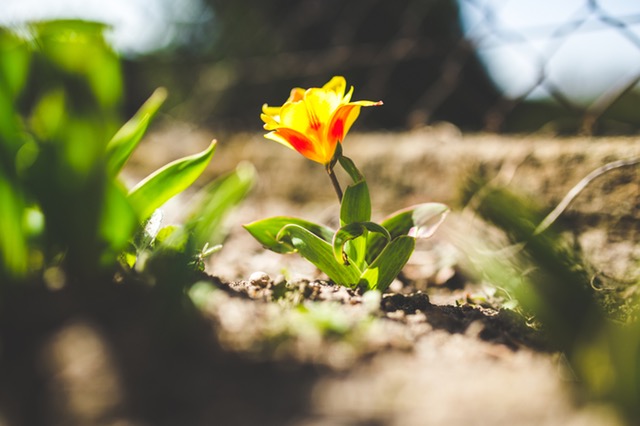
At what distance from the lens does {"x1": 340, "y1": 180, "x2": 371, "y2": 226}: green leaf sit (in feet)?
3.16

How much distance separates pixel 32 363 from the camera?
60cm

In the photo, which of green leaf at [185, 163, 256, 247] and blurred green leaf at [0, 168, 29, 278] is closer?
blurred green leaf at [0, 168, 29, 278]

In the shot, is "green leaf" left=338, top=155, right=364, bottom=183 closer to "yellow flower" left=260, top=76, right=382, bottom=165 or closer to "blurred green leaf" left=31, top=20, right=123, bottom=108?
"yellow flower" left=260, top=76, right=382, bottom=165

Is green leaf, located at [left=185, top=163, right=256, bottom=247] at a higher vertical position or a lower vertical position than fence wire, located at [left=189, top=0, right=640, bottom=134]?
lower

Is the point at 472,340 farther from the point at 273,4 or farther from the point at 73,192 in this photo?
the point at 273,4

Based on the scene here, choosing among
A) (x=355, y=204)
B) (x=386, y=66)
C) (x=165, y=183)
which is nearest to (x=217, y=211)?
(x=165, y=183)

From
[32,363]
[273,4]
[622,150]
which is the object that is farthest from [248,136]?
[32,363]

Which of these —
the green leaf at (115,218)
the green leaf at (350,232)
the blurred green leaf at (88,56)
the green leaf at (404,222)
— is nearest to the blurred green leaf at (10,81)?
the blurred green leaf at (88,56)

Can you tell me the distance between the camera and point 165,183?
38.5 inches

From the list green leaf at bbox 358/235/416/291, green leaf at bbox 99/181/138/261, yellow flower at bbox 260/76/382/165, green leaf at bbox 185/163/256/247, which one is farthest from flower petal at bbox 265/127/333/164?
green leaf at bbox 99/181/138/261

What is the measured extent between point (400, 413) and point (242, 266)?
1063 mm

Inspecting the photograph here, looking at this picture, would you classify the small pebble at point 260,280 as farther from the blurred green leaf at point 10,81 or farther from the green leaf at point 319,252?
the blurred green leaf at point 10,81

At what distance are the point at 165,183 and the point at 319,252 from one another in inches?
12.6

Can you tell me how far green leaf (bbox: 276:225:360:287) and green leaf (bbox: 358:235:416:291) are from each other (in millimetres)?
28
